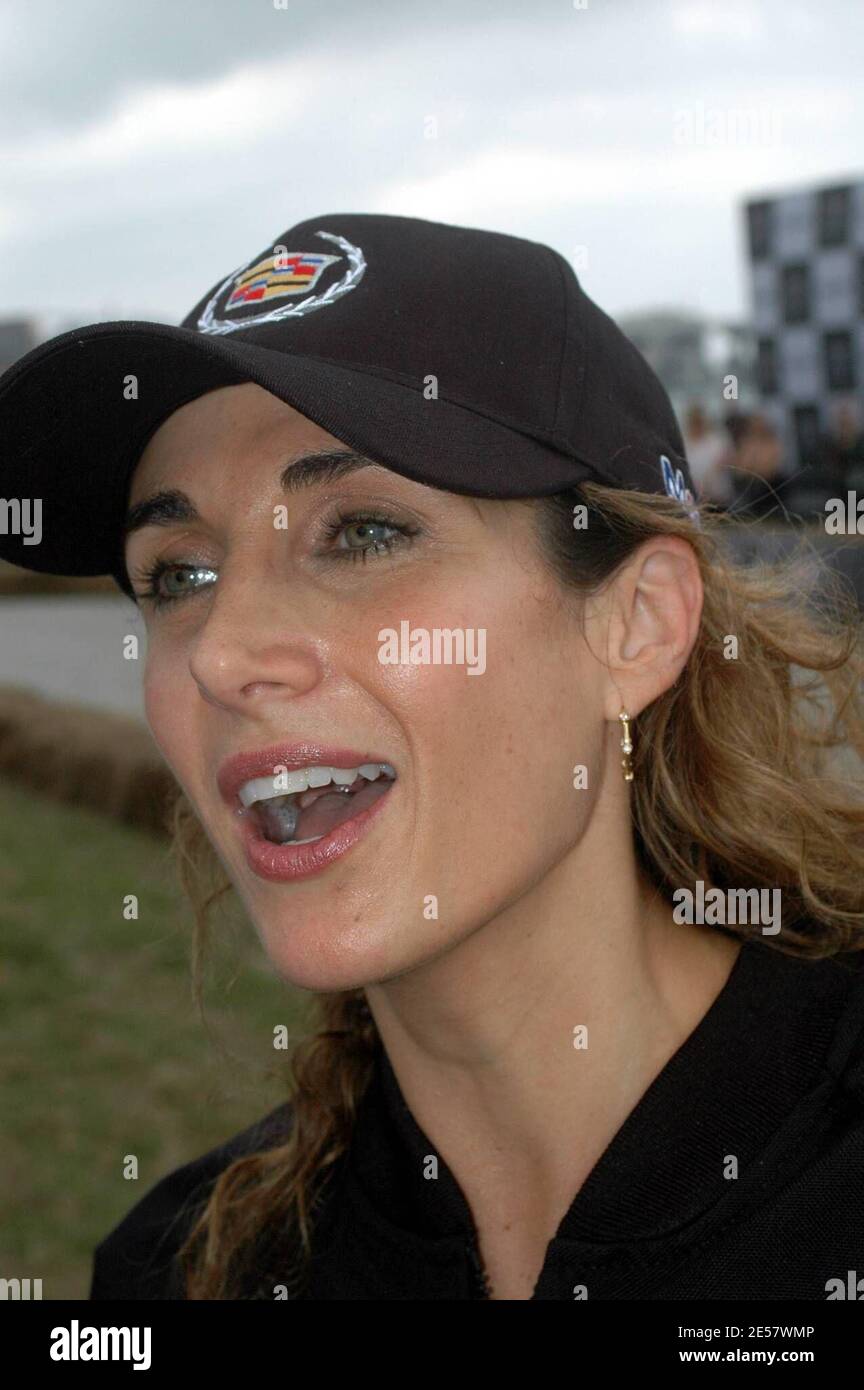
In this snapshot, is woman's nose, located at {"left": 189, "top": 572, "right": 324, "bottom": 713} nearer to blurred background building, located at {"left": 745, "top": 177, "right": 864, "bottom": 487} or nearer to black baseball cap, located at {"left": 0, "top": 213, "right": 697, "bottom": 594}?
black baseball cap, located at {"left": 0, "top": 213, "right": 697, "bottom": 594}

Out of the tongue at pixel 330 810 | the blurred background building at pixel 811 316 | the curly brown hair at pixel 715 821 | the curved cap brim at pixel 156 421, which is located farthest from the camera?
the blurred background building at pixel 811 316

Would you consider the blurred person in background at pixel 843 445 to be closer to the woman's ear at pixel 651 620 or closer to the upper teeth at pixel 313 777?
the woman's ear at pixel 651 620

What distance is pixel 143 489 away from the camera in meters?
1.78

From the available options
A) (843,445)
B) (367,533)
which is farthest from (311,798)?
(843,445)

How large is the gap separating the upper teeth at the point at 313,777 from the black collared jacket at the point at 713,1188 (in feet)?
1.52

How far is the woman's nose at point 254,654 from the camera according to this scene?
1527mm

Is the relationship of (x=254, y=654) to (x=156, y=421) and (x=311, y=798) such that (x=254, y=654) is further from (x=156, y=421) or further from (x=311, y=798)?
(x=156, y=421)

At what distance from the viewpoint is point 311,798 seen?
1657 mm

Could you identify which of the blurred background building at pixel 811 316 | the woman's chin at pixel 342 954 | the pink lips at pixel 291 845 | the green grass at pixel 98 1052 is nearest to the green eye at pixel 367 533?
the pink lips at pixel 291 845

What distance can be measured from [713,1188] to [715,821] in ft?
1.56

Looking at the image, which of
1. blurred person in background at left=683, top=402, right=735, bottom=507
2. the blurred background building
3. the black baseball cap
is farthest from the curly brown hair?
the blurred background building

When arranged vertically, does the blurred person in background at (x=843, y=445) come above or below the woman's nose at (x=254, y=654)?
above

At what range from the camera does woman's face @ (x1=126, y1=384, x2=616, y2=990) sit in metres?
1.55

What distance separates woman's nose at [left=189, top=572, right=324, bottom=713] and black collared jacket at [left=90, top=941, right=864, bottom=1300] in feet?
1.94
